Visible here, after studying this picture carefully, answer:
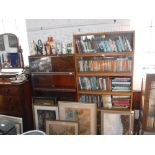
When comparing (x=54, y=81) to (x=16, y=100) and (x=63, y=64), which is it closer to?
(x=63, y=64)

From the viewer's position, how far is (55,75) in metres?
2.29

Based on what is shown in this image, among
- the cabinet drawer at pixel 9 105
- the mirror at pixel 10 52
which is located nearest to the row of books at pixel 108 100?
the cabinet drawer at pixel 9 105

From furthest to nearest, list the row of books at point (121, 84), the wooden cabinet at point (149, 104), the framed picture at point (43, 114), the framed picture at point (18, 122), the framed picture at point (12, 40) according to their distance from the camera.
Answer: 1. the framed picture at point (12, 40)
2. the framed picture at point (43, 114)
3. the framed picture at point (18, 122)
4. the row of books at point (121, 84)
5. the wooden cabinet at point (149, 104)

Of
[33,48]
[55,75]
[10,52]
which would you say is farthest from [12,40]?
[55,75]

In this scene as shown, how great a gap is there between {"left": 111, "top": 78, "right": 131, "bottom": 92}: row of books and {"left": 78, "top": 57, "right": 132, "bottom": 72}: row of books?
13 centimetres

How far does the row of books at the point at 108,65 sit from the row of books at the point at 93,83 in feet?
0.41

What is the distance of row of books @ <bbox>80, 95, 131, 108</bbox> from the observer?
2172 mm

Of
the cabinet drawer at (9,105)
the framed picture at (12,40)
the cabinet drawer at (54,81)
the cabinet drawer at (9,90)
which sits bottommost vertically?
the cabinet drawer at (9,105)

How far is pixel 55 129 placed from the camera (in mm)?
2172

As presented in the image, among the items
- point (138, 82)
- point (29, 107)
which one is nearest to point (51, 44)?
point (29, 107)

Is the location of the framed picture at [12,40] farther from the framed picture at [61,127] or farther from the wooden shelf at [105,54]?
the framed picture at [61,127]

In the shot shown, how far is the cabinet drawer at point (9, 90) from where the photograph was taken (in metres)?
2.18

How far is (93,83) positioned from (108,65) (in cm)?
32

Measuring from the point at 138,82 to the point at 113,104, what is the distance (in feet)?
1.66
